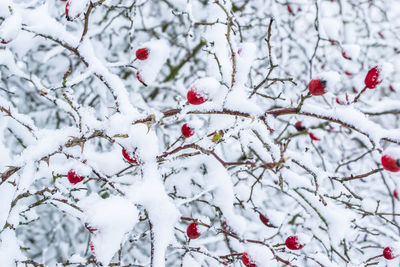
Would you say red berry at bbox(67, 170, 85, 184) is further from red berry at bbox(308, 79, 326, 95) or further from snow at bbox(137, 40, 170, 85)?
red berry at bbox(308, 79, 326, 95)

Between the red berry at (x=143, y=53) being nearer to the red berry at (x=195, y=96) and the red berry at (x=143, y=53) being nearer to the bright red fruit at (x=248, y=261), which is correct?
the red berry at (x=195, y=96)

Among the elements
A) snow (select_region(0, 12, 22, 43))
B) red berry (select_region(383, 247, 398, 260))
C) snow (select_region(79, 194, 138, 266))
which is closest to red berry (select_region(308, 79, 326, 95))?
snow (select_region(79, 194, 138, 266))

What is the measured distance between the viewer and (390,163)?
1192mm

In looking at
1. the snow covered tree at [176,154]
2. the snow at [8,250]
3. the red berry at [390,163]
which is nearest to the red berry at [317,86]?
the snow covered tree at [176,154]

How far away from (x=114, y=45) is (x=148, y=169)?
2.50 m

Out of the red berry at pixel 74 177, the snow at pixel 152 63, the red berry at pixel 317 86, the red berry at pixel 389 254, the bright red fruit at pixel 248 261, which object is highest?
the snow at pixel 152 63

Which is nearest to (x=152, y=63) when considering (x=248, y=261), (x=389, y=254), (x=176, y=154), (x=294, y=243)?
(x=176, y=154)

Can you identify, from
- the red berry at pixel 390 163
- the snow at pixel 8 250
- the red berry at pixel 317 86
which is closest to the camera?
the red berry at pixel 390 163

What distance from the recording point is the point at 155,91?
358 centimetres

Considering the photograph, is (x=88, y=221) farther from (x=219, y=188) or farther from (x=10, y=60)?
(x=10, y=60)

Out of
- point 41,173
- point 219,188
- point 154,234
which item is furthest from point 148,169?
point 41,173

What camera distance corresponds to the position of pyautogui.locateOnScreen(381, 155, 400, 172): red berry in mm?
1177

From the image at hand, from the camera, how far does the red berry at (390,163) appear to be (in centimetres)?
118

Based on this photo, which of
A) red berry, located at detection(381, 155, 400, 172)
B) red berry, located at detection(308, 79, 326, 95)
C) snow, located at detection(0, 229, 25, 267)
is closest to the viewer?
red berry, located at detection(381, 155, 400, 172)
